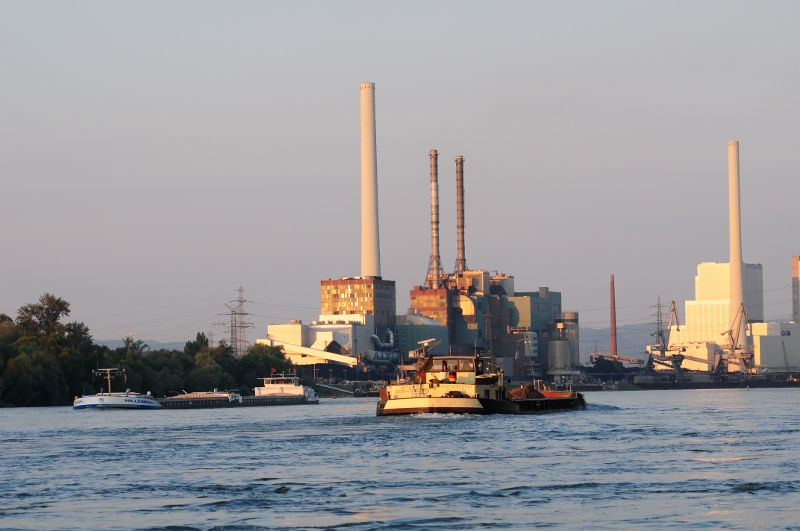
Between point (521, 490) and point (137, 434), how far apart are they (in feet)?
139

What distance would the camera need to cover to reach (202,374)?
19650 centimetres

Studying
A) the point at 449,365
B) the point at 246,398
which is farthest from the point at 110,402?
the point at 449,365

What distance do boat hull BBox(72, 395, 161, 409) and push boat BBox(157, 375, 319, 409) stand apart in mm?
9026

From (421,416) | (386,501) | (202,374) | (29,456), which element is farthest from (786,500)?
(202,374)

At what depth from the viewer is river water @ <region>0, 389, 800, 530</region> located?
35.6m

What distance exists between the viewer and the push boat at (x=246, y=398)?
160150mm

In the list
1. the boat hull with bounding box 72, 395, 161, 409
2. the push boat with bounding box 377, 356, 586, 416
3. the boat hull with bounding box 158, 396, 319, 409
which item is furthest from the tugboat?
the boat hull with bounding box 158, 396, 319, 409

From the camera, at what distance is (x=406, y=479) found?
150 ft

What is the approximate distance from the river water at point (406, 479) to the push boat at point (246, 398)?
270ft

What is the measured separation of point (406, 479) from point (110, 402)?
102382mm

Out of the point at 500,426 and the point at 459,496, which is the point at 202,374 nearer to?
the point at 500,426

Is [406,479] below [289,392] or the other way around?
the other way around

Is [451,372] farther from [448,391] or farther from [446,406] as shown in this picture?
[446,406]

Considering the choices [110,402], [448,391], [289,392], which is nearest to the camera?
[448,391]
